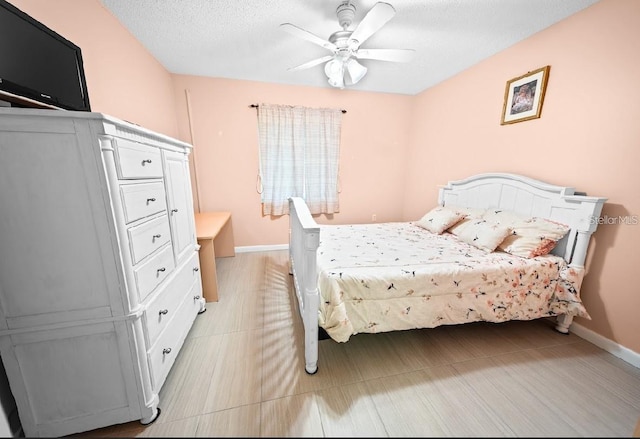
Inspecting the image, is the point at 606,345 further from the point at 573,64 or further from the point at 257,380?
the point at 257,380

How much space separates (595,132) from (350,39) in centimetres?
186

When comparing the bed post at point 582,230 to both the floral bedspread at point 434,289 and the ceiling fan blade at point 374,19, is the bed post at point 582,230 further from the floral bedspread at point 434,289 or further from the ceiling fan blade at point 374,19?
the ceiling fan blade at point 374,19

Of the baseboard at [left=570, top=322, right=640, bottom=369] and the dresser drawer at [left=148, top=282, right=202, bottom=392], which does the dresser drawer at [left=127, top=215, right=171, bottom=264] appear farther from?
the baseboard at [left=570, top=322, right=640, bottom=369]

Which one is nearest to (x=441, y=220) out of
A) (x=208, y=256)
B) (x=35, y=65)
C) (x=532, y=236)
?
(x=532, y=236)

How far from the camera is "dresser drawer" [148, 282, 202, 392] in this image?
1155 millimetres

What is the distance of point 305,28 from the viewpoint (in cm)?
193

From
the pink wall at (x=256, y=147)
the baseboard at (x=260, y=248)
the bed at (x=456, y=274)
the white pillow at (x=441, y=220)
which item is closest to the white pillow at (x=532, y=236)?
the bed at (x=456, y=274)

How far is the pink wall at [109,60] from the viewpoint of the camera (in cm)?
136

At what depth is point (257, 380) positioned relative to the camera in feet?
4.37

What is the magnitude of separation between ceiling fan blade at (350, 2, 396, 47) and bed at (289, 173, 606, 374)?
1287 millimetres

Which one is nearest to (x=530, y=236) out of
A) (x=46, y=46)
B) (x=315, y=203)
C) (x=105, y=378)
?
(x=315, y=203)

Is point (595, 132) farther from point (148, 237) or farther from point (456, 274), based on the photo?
point (148, 237)

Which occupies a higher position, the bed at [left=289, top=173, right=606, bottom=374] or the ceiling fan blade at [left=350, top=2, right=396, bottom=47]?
the ceiling fan blade at [left=350, top=2, right=396, bottom=47]

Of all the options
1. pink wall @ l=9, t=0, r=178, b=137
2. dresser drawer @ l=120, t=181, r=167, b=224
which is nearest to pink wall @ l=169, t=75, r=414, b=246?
pink wall @ l=9, t=0, r=178, b=137
